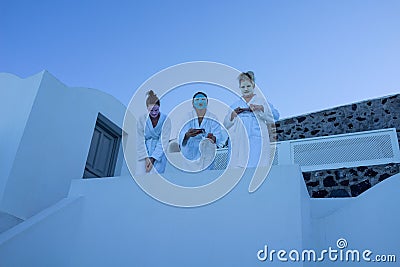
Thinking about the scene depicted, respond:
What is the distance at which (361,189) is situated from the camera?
6.42m

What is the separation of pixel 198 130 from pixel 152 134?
0.57m

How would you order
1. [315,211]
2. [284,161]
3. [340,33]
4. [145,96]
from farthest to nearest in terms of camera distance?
[284,161], [340,33], [145,96], [315,211]

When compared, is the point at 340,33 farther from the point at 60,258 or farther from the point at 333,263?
the point at 60,258

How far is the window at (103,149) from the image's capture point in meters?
6.04

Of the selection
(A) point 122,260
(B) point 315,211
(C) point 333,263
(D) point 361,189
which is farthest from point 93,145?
(D) point 361,189

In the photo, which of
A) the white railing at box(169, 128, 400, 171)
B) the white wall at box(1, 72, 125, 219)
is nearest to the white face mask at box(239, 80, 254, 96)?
the white railing at box(169, 128, 400, 171)

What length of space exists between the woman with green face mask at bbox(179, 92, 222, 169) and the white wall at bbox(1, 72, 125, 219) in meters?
1.95

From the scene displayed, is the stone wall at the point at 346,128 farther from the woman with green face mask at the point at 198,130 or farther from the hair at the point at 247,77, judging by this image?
the hair at the point at 247,77

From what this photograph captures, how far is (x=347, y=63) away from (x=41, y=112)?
4374 mm

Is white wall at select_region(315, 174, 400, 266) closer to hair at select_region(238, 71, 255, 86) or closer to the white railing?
hair at select_region(238, 71, 255, 86)

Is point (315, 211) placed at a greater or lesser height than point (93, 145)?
lesser

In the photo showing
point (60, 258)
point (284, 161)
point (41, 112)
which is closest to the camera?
point (60, 258)

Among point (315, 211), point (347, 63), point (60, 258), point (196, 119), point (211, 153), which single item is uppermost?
point (347, 63)

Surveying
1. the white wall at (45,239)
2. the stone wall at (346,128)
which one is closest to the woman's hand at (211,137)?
the white wall at (45,239)
